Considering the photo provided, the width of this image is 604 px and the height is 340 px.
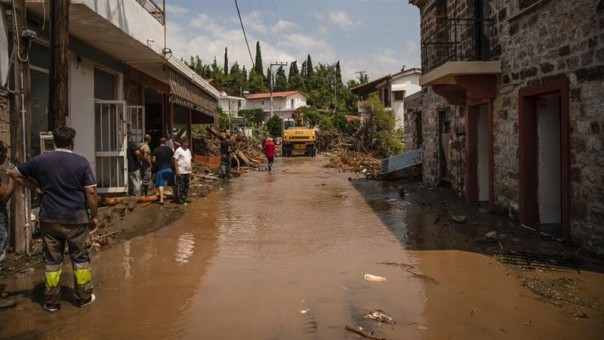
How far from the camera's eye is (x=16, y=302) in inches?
218

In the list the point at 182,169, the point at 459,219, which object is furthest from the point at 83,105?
the point at 459,219

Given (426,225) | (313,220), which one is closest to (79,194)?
(313,220)

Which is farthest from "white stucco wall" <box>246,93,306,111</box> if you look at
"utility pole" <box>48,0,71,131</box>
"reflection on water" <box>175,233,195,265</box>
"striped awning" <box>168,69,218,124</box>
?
"utility pole" <box>48,0,71,131</box>

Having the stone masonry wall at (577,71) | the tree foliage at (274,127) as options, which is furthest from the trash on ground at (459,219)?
the tree foliage at (274,127)

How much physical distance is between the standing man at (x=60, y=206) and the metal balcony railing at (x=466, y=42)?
7.94m

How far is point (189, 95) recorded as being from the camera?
16031 millimetres

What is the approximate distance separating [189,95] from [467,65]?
29.1 ft

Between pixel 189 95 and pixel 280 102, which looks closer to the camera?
pixel 189 95

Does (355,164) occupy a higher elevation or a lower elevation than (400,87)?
lower

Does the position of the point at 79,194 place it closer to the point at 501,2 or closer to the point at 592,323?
the point at 592,323

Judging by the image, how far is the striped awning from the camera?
14180 millimetres

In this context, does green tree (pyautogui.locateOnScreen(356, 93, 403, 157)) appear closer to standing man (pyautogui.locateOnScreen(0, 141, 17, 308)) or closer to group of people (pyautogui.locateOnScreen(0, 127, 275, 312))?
group of people (pyautogui.locateOnScreen(0, 127, 275, 312))

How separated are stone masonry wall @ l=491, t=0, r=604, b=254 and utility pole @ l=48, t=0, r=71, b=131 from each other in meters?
7.15

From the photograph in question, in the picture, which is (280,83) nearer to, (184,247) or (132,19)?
(132,19)
